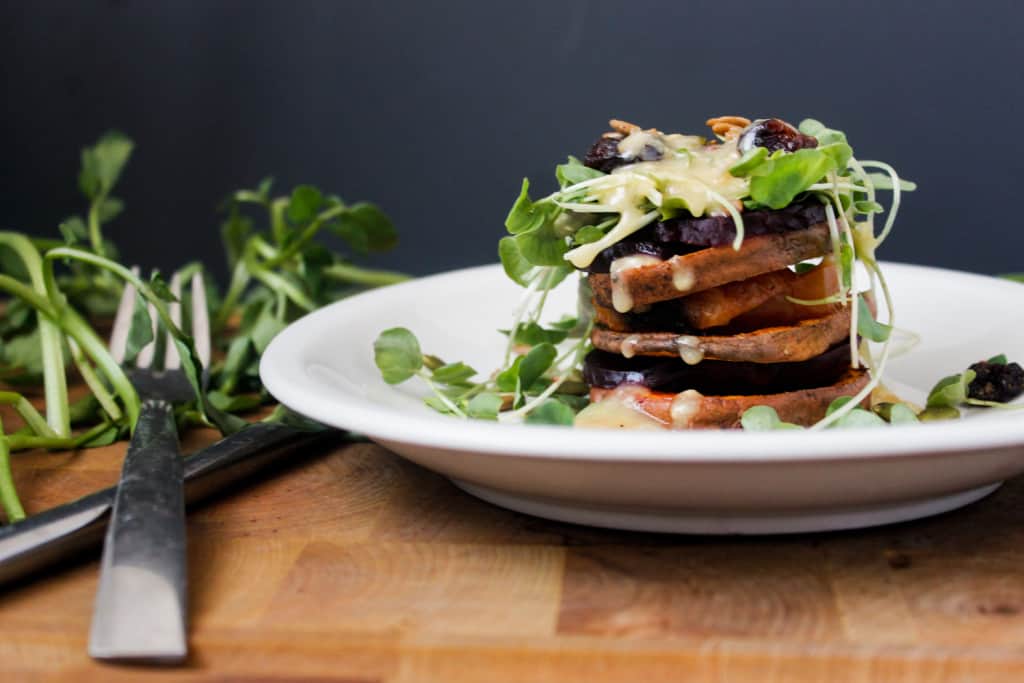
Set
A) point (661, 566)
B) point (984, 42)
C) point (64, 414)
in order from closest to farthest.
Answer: point (661, 566) < point (64, 414) < point (984, 42)

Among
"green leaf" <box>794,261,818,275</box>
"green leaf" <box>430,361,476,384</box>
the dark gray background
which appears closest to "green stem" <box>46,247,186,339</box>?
"green leaf" <box>430,361,476,384</box>

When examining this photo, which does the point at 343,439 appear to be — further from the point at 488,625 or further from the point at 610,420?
the point at 488,625

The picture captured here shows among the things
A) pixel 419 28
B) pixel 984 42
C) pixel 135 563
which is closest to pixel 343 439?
pixel 135 563

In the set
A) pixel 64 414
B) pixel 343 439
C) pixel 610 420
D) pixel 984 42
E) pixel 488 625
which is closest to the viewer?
pixel 488 625

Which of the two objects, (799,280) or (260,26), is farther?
(260,26)

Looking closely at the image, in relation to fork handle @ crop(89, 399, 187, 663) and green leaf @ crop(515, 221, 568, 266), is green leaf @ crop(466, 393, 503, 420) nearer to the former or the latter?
green leaf @ crop(515, 221, 568, 266)

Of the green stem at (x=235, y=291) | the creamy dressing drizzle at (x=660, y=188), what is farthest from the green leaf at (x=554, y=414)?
the green stem at (x=235, y=291)

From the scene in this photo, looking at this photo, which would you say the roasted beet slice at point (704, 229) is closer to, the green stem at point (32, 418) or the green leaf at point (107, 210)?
the green stem at point (32, 418)

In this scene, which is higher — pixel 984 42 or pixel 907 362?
pixel 984 42
